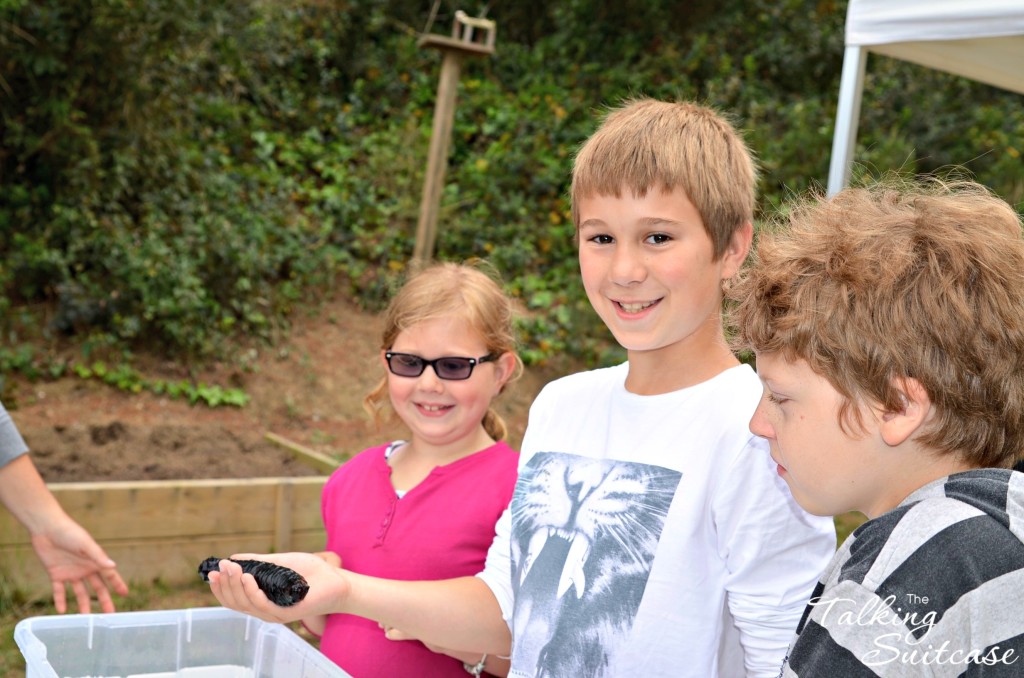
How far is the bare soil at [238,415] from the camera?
15.1ft

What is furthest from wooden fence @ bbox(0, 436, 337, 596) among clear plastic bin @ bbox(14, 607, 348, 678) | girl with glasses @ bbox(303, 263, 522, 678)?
clear plastic bin @ bbox(14, 607, 348, 678)

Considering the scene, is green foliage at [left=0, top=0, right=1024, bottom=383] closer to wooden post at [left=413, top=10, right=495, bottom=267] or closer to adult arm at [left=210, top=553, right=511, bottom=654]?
wooden post at [left=413, top=10, right=495, bottom=267]

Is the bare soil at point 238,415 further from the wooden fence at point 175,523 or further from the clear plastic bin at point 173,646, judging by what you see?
the clear plastic bin at point 173,646

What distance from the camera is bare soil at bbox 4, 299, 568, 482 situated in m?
4.61

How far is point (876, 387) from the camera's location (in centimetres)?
107

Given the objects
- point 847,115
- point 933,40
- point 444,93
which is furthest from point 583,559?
point 444,93

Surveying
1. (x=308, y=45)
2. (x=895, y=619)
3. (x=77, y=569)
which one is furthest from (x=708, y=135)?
(x=308, y=45)

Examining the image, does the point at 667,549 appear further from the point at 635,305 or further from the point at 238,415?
the point at 238,415

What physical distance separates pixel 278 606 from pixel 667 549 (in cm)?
58

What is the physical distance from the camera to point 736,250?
1631 millimetres

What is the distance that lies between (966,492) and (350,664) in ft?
4.33

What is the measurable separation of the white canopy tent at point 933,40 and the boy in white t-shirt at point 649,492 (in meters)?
2.08

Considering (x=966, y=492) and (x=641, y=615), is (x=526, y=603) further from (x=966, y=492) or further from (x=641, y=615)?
(x=966, y=492)

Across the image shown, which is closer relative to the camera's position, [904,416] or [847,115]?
[904,416]
